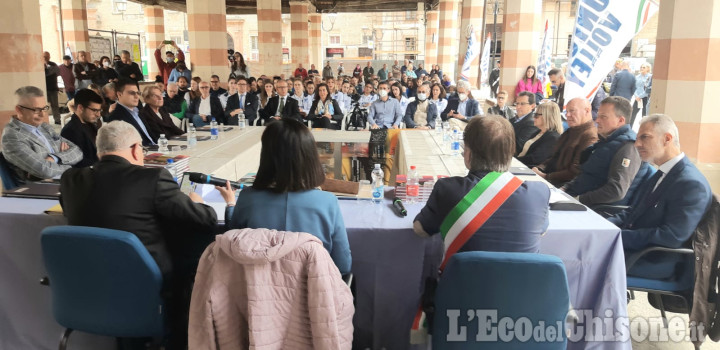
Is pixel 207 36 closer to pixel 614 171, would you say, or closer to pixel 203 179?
pixel 203 179

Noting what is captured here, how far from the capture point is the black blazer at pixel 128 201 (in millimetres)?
2225

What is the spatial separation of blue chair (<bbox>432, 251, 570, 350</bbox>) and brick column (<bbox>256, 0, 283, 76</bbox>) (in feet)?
48.4

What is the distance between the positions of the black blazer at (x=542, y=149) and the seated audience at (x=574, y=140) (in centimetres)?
45

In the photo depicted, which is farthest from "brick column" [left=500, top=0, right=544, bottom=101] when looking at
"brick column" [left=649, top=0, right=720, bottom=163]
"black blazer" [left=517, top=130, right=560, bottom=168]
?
→ "black blazer" [left=517, top=130, right=560, bottom=168]

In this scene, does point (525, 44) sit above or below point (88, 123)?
above

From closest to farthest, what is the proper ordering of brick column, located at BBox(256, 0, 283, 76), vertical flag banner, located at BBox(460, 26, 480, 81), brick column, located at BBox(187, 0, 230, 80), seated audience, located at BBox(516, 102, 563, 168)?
seated audience, located at BBox(516, 102, 563, 168) → brick column, located at BBox(187, 0, 230, 80) → vertical flag banner, located at BBox(460, 26, 480, 81) → brick column, located at BBox(256, 0, 283, 76)

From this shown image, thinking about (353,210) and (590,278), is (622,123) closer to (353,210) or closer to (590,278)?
(590,278)

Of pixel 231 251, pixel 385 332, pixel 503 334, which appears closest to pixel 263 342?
pixel 231 251

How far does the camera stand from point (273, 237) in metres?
1.80

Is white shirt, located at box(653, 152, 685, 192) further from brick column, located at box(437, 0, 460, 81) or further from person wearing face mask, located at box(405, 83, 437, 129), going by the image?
brick column, located at box(437, 0, 460, 81)

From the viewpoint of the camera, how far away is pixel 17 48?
6121 millimetres

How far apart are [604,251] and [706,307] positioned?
1.75 ft

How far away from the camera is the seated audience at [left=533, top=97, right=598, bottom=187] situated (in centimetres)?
417

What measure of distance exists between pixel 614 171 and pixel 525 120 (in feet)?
7.58
